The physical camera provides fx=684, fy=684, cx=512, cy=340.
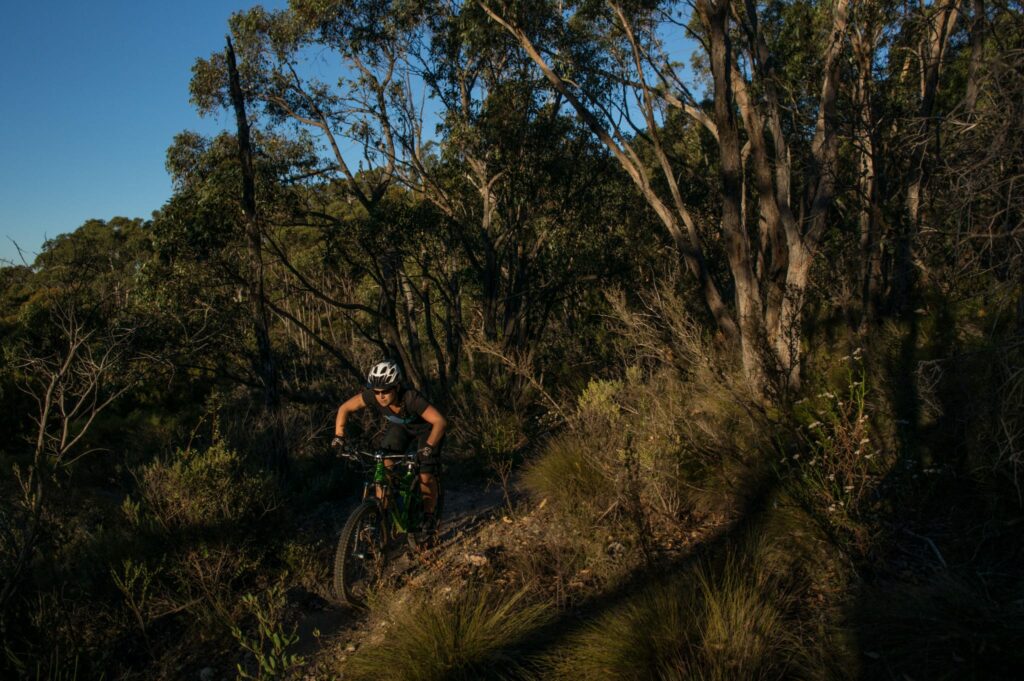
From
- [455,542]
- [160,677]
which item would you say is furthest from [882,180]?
[160,677]

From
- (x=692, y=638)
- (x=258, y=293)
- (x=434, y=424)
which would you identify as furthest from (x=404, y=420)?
(x=258, y=293)

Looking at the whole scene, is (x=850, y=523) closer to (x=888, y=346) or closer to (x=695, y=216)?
(x=888, y=346)

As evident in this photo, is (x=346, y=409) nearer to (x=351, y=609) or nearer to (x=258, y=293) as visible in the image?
(x=351, y=609)

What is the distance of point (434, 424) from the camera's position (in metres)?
5.00

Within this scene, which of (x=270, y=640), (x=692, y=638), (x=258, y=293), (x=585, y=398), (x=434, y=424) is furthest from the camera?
(x=258, y=293)

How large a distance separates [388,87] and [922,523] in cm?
1135

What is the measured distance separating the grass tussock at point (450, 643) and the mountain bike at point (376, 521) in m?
0.85

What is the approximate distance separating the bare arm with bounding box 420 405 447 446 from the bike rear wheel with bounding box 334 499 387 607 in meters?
0.59

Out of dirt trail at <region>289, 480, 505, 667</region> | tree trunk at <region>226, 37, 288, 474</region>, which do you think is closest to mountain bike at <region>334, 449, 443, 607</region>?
dirt trail at <region>289, 480, 505, 667</region>

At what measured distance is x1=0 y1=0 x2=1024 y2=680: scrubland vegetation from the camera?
3426 mm

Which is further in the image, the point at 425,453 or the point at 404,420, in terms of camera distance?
the point at 404,420

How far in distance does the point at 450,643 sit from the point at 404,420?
187cm

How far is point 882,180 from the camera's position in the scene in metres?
10.1

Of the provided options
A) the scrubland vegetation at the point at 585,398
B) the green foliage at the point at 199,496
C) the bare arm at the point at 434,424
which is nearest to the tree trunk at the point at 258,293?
the scrubland vegetation at the point at 585,398
